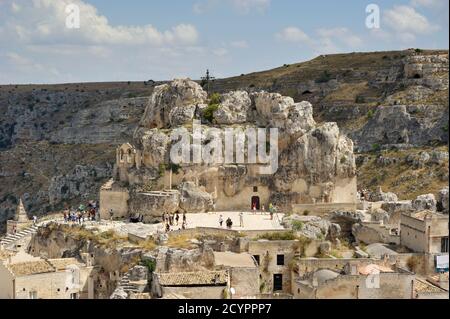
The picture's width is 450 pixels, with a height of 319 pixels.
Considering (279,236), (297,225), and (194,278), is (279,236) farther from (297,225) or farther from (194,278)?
(194,278)

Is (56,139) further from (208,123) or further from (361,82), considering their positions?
(208,123)

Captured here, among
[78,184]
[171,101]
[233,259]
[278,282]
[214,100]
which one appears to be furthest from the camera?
[78,184]

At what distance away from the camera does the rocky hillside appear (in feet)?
277

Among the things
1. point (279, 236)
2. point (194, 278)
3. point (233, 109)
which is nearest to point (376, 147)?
point (233, 109)

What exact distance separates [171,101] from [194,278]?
25.9 metres

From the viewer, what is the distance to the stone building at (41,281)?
141ft

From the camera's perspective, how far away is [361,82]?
116 metres

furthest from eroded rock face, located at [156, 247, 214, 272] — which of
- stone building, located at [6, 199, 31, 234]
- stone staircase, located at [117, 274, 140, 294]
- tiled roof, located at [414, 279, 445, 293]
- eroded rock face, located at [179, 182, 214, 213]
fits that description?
stone building, located at [6, 199, 31, 234]

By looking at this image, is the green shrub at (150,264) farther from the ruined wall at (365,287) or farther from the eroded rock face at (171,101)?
the eroded rock face at (171,101)

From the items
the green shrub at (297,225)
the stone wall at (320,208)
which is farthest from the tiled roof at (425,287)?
the stone wall at (320,208)

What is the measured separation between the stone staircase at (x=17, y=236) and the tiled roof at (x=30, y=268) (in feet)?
47.1

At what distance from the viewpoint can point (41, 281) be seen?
43469 millimetres

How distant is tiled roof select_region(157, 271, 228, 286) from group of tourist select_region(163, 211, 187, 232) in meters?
10.8
